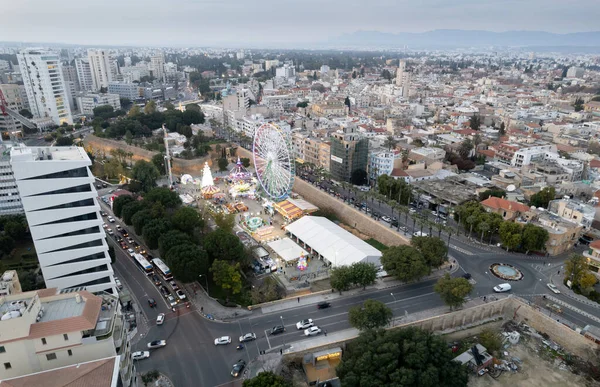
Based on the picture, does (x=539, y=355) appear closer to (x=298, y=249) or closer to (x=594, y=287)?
(x=594, y=287)

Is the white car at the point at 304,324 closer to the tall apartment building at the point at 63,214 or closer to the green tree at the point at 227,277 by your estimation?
the green tree at the point at 227,277

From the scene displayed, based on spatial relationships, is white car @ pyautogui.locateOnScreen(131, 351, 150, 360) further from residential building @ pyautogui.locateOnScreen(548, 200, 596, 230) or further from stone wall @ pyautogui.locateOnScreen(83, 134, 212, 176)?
stone wall @ pyautogui.locateOnScreen(83, 134, 212, 176)

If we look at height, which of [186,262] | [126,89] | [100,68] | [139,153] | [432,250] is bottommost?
[139,153]

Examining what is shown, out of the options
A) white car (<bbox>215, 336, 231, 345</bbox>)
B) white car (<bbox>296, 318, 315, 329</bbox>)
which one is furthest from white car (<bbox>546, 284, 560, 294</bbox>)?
white car (<bbox>215, 336, 231, 345</bbox>)

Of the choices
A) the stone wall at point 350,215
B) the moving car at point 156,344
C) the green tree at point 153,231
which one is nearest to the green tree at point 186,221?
the green tree at point 153,231

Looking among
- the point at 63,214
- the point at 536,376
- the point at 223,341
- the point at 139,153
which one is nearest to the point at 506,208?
the point at 536,376

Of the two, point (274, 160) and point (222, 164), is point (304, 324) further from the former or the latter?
point (222, 164)
